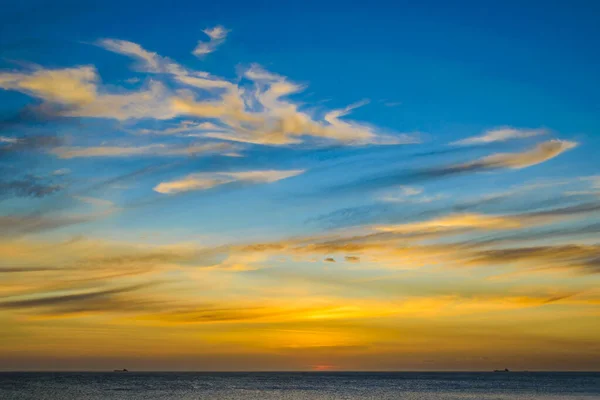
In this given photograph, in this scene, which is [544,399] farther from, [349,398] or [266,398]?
[266,398]

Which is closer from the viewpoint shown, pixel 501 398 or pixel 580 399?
Result: pixel 580 399

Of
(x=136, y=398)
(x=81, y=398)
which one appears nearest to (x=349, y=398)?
(x=136, y=398)

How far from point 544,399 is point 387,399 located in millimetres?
31122

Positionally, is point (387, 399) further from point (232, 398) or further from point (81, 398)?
point (81, 398)

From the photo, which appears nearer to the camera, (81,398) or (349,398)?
(81,398)

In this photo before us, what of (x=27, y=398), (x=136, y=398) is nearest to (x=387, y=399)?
(x=136, y=398)

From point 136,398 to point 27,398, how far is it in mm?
20709

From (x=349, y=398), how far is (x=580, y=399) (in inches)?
1805

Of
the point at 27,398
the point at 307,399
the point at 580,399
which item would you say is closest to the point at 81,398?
the point at 27,398

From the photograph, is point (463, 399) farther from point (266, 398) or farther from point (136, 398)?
point (136, 398)

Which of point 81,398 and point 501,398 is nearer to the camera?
point 81,398

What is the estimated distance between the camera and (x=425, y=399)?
127 m

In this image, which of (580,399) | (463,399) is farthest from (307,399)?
(580,399)

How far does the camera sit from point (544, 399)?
123000 mm
